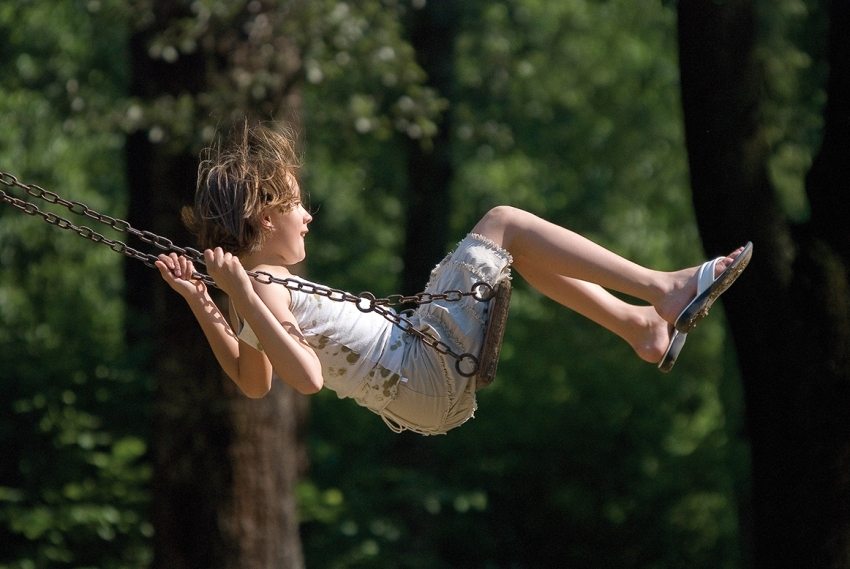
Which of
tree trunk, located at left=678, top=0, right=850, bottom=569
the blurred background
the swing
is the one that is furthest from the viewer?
the blurred background

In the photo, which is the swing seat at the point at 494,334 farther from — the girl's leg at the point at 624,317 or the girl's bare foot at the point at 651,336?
the girl's bare foot at the point at 651,336

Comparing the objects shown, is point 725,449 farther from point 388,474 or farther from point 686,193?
point 686,193

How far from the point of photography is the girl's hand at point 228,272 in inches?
169

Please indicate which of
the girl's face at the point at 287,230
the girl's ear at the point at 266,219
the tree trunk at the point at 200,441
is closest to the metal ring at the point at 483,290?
the girl's face at the point at 287,230

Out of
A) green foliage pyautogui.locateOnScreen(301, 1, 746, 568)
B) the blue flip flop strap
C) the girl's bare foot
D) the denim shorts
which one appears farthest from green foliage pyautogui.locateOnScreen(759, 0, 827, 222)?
the denim shorts

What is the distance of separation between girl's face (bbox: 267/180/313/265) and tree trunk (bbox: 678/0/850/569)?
2187 mm

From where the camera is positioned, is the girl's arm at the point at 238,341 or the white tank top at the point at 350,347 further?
the white tank top at the point at 350,347

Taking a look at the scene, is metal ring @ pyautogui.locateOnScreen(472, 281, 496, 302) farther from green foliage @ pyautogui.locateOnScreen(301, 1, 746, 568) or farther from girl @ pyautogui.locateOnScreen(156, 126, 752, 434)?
green foliage @ pyautogui.locateOnScreen(301, 1, 746, 568)

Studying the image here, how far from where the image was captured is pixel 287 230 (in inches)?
184

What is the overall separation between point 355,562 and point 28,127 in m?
5.18

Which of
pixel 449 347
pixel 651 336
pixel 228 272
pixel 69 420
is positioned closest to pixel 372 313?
pixel 449 347

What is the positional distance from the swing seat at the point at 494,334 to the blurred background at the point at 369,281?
125 centimetres

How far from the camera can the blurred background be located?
27.1 feet

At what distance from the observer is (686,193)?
16781 mm
